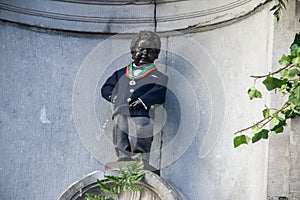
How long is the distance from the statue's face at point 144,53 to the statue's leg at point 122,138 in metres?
0.30

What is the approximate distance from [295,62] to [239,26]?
3.45 ft

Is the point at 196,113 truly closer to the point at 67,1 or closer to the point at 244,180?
the point at 244,180

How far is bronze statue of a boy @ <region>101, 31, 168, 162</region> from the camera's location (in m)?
5.66

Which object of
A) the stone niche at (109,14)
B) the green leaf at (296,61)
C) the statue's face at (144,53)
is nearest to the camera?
the green leaf at (296,61)

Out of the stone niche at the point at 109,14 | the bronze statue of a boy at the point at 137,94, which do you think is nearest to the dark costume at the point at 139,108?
the bronze statue of a boy at the point at 137,94

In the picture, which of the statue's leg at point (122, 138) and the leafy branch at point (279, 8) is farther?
the statue's leg at point (122, 138)

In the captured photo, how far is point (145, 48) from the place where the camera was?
5801mm

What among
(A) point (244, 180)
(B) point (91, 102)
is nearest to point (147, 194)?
(A) point (244, 180)

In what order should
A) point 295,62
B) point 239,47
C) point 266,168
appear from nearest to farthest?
point 295,62
point 266,168
point 239,47

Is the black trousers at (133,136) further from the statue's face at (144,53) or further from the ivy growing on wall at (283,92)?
the ivy growing on wall at (283,92)

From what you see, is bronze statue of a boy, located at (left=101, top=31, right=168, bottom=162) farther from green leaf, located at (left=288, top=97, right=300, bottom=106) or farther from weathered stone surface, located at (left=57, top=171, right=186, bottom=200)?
green leaf, located at (left=288, top=97, right=300, bottom=106)

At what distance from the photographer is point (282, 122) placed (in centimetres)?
496

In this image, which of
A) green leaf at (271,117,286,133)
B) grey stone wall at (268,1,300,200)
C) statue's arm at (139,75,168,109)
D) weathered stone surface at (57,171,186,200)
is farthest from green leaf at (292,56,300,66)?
statue's arm at (139,75,168,109)

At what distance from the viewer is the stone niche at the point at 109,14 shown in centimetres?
605
